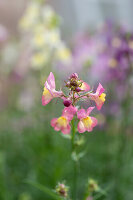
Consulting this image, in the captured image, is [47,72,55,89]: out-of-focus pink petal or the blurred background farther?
the blurred background

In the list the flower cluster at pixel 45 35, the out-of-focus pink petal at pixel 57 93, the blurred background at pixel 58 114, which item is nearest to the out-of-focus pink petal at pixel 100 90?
the out-of-focus pink petal at pixel 57 93

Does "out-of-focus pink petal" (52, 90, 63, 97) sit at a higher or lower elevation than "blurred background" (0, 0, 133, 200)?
lower

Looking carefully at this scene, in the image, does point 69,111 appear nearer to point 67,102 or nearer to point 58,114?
point 67,102

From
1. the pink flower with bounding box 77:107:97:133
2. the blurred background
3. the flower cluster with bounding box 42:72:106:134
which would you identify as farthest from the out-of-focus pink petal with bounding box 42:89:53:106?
the blurred background

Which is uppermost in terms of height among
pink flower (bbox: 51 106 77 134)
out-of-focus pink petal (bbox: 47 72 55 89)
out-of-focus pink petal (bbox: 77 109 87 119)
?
out-of-focus pink petal (bbox: 47 72 55 89)

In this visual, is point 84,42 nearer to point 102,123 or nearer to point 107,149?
point 102,123

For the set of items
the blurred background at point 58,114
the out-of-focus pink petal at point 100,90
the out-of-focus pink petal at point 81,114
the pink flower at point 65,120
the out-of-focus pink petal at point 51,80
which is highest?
the blurred background at point 58,114

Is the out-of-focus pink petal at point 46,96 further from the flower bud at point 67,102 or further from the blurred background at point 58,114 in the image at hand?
the blurred background at point 58,114

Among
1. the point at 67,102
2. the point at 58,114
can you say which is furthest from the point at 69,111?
the point at 58,114

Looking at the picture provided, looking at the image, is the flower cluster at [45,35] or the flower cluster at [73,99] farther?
the flower cluster at [45,35]

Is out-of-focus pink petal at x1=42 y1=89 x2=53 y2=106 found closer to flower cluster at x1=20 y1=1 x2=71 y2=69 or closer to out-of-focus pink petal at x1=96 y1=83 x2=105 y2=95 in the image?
out-of-focus pink petal at x1=96 y1=83 x2=105 y2=95
